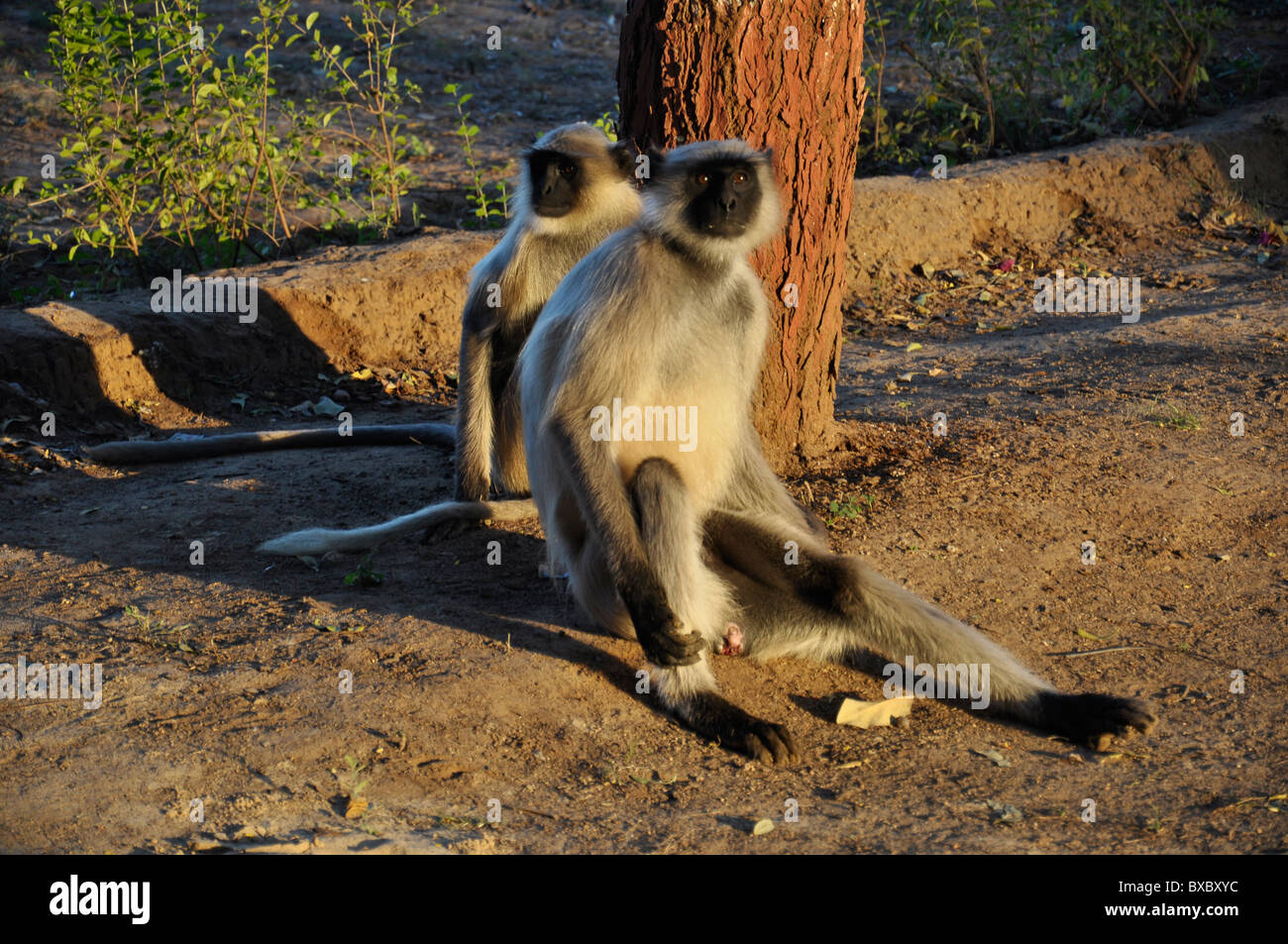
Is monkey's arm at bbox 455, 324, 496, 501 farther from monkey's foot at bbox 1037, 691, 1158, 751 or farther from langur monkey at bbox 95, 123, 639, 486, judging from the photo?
monkey's foot at bbox 1037, 691, 1158, 751

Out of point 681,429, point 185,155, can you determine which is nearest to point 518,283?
point 681,429

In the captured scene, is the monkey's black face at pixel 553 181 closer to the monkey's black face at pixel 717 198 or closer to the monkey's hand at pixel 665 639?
the monkey's black face at pixel 717 198

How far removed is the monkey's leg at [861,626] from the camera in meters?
3.31

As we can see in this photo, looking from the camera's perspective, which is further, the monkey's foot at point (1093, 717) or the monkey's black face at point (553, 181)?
the monkey's black face at point (553, 181)

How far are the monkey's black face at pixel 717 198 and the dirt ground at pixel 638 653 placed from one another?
1184 millimetres

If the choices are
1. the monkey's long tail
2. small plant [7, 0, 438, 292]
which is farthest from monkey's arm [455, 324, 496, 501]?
small plant [7, 0, 438, 292]

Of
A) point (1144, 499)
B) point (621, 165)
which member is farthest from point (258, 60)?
point (1144, 499)

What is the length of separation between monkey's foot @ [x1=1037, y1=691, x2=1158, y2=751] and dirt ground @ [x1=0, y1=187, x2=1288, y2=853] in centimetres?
5

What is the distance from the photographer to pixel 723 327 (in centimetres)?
366

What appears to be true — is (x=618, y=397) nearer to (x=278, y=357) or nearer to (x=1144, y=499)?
(x=1144, y=499)

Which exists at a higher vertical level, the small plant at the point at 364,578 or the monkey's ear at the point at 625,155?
the monkey's ear at the point at 625,155

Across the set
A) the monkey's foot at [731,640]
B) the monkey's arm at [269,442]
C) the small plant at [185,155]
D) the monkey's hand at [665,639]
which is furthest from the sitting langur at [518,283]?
the small plant at [185,155]

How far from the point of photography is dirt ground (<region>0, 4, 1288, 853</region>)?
2820 millimetres

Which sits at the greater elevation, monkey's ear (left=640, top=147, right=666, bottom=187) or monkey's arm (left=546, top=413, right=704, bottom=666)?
monkey's ear (left=640, top=147, right=666, bottom=187)
